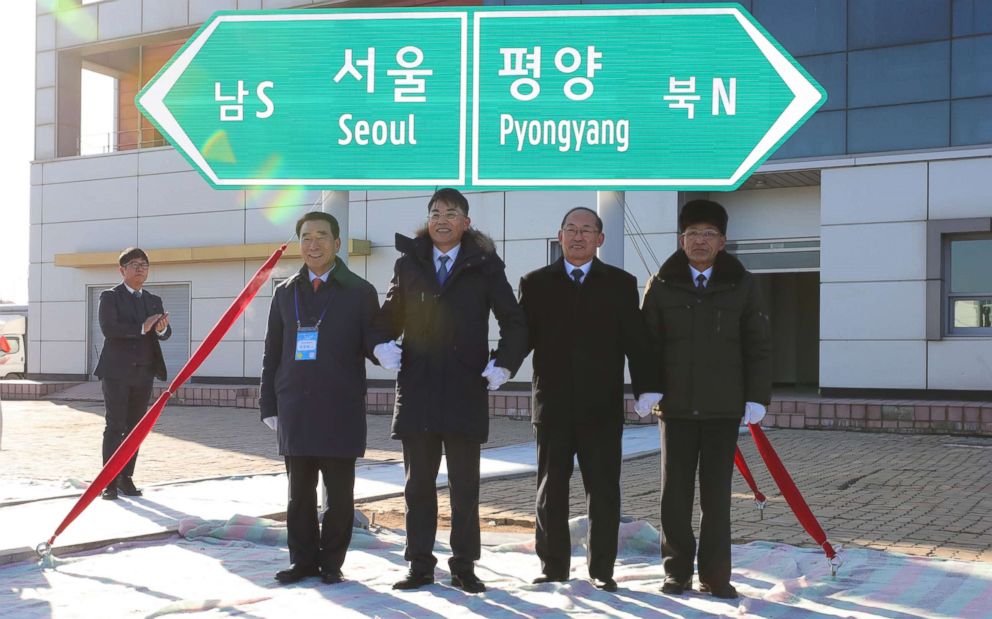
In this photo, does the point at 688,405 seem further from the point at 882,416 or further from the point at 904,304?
the point at 904,304

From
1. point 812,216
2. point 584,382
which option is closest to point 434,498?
point 584,382

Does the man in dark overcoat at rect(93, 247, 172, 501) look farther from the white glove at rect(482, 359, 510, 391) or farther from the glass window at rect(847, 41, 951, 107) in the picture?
the glass window at rect(847, 41, 951, 107)

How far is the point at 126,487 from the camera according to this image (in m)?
8.20

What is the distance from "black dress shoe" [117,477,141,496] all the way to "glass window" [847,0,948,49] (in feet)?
43.0

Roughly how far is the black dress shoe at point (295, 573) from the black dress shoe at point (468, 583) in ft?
2.36

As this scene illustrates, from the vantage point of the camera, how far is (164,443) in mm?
13328

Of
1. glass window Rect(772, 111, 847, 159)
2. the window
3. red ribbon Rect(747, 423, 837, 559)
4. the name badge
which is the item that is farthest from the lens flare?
the window

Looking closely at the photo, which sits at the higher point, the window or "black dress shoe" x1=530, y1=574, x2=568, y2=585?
the window

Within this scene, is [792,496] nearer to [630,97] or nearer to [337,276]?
[630,97]

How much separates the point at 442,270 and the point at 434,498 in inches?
43.7

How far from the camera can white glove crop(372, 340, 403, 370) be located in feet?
17.1

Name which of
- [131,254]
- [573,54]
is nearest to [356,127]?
[573,54]

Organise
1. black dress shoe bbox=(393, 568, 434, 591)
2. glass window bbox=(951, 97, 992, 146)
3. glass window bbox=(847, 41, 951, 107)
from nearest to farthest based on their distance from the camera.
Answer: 1. black dress shoe bbox=(393, 568, 434, 591)
2. glass window bbox=(951, 97, 992, 146)
3. glass window bbox=(847, 41, 951, 107)

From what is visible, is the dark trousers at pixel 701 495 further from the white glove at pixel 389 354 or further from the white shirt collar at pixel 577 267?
the white glove at pixel 389 354
